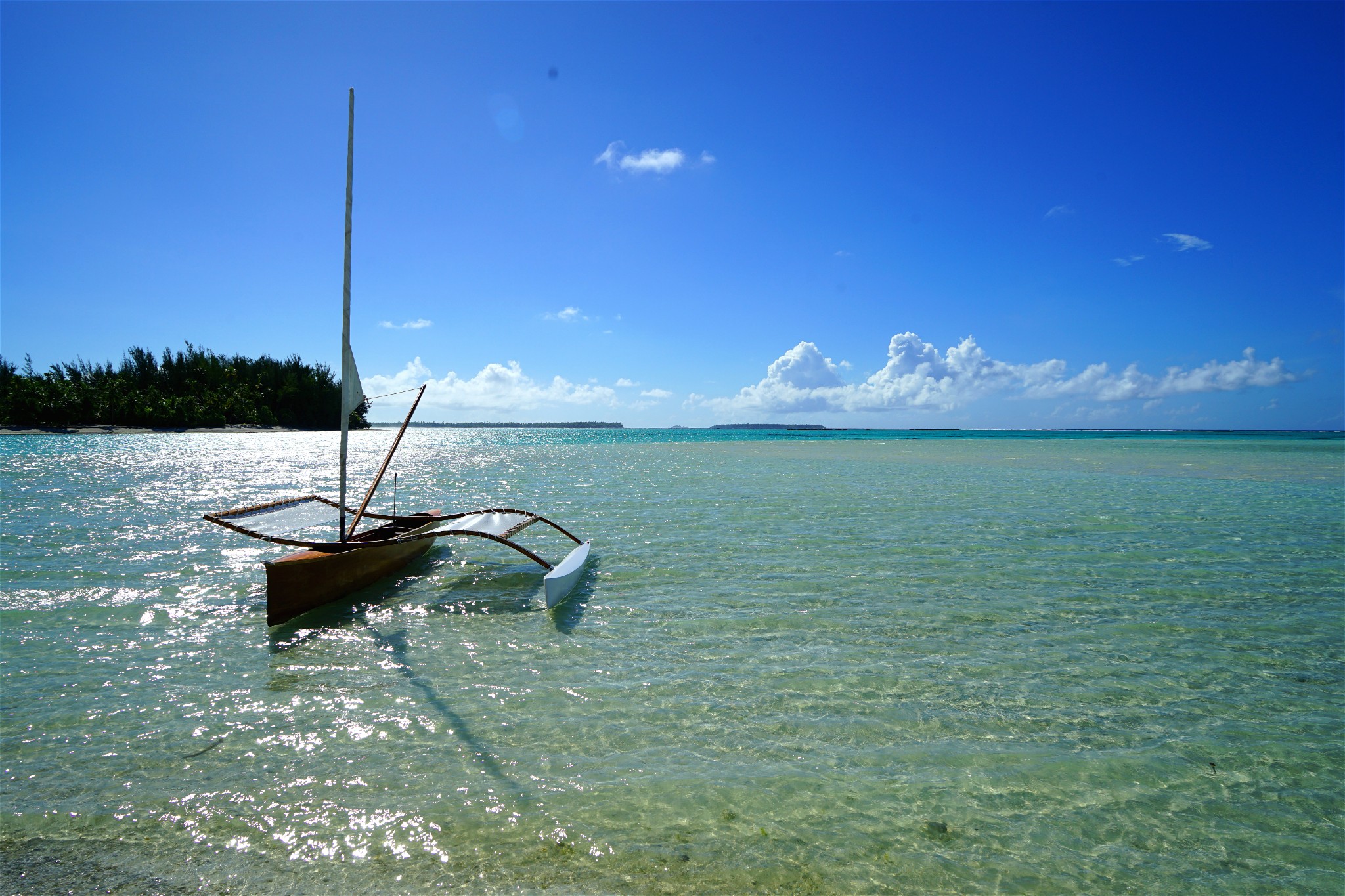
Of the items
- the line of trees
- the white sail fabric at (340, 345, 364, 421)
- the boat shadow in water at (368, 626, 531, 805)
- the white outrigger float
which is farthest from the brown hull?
the line of trees

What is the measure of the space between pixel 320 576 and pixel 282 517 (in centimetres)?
271

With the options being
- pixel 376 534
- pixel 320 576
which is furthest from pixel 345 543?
pixel 376 534

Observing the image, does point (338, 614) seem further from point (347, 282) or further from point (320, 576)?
point (347, 282)

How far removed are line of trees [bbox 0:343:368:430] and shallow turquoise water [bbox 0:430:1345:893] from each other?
83.0 meters

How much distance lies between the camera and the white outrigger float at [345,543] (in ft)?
26.8

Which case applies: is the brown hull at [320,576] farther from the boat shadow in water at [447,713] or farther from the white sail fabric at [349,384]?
the white sail fabric at [349,384]

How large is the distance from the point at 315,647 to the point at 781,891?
6034 mm

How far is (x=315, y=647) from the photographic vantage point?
23.8 feet

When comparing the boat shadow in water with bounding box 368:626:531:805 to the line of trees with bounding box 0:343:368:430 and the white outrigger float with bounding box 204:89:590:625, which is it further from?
the line of trees with bounding box 0:343:368:430

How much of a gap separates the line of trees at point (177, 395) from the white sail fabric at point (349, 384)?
81.2 m

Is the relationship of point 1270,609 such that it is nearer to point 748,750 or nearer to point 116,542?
point 748,750

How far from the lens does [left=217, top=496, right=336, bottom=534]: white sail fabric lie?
9.87m

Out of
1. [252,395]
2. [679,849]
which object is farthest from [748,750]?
[252,395]

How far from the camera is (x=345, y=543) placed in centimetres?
956
